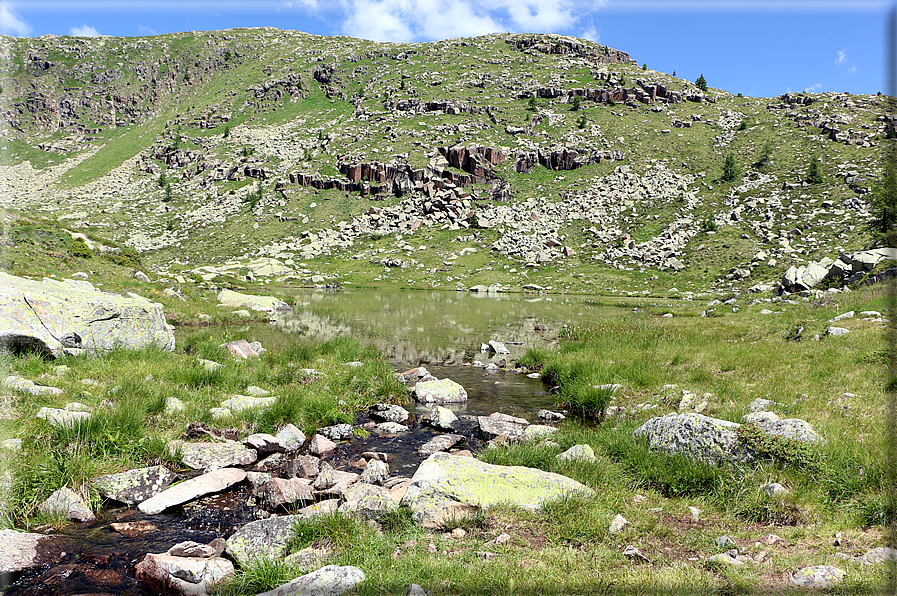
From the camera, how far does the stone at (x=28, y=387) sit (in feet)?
28.2

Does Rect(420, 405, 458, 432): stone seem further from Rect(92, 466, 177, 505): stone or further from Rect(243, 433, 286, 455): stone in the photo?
Rect(92, 466, 177, 505): stone

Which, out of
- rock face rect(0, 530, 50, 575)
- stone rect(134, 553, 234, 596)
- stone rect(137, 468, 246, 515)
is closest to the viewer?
stone rect(134, 553, 234, 596)

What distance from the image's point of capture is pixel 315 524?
5402 mm

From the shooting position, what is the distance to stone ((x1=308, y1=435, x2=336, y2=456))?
9.25 metres

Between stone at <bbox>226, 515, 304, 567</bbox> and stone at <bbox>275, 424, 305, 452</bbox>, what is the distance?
3680mm

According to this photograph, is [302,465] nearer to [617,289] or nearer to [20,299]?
[20,299]

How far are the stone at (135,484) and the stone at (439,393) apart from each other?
7.78m

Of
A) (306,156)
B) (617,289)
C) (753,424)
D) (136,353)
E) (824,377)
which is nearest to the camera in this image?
(753,424)

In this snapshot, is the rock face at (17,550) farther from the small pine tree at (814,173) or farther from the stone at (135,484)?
the small pine tree at (814,173)

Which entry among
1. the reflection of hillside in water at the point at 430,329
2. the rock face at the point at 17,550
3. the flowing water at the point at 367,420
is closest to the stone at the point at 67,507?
the flowing water at the point at 367,420

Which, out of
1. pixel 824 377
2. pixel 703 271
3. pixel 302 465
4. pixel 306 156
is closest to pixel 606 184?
pixel 703 271

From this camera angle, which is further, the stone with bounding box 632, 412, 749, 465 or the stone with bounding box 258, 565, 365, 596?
the stone with bounding box 632, 412, 749, 465

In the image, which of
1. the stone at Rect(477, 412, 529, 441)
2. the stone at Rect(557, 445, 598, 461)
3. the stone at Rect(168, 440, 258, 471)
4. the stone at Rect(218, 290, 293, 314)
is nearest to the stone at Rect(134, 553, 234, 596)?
the stone at Rect(168, 440, 258, 471)

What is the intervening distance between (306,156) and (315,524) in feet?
494
